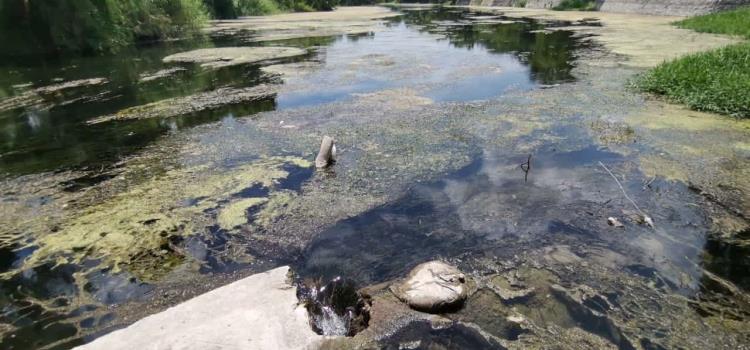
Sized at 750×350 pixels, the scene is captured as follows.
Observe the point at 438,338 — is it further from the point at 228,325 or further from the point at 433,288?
the point at 228,325

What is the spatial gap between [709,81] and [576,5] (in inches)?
982

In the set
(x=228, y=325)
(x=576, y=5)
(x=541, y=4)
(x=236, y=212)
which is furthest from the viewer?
(x=541, y=4)

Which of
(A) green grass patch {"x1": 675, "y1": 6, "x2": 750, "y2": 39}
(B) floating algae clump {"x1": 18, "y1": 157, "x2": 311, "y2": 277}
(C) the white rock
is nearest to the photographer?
(C) the white rock

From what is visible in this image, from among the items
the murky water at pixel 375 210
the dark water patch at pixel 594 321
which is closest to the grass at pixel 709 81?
the murky water at pixel 375 210

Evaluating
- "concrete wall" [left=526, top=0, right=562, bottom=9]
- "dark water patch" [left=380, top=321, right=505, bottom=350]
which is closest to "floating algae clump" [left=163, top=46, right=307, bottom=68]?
"dark water patch" [left=380, top=321, right=505, bottom=350]

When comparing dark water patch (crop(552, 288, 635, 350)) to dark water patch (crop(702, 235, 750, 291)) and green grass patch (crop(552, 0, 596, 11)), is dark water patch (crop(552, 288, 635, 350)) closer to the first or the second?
dark water patch (crop(702, 235, 750, 291))

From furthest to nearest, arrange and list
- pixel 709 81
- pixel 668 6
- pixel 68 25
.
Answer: pixel 668 6 < pixel 68 25 < pixel 709 81

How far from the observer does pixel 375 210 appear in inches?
175

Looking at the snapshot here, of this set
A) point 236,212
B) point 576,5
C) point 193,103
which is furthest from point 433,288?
point 576,5

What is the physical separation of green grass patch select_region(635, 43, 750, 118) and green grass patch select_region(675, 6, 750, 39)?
5.58 metres

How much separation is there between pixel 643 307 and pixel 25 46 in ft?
68.7

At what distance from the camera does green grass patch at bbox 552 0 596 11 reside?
28.0 meters

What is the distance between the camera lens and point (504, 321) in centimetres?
295

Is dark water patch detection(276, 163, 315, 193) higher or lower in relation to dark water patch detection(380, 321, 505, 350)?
higher
